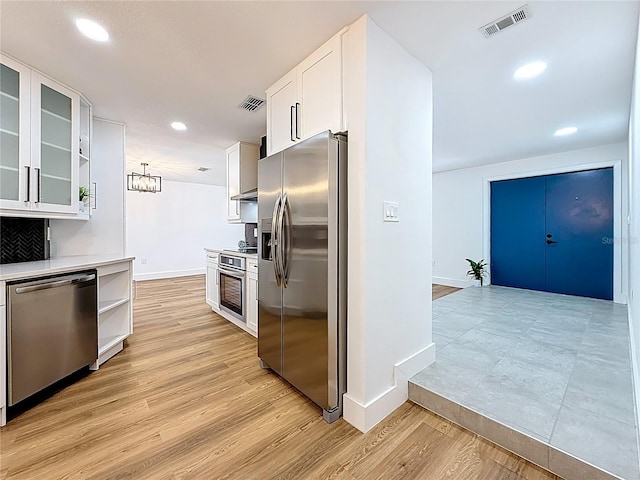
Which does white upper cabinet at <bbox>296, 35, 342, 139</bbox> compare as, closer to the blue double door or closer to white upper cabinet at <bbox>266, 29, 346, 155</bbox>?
white upper cabinet at <bbox>266, 29, 346, 155</bbox>

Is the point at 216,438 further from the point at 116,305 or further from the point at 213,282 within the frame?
the point at 213,282

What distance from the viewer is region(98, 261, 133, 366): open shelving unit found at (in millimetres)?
2623

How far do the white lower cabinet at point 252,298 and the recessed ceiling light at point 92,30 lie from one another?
6.71ft

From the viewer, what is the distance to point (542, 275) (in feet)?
15.7

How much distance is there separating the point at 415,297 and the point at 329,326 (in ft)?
2.42

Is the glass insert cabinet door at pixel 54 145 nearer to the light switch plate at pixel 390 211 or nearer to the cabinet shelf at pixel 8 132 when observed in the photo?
the cabinet shelf at pixel 8 132

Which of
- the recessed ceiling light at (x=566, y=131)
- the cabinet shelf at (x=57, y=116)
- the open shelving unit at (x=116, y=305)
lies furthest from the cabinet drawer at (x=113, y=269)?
the recessed ceiling light at (x=566, y=131)

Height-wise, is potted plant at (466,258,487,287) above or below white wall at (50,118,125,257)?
below

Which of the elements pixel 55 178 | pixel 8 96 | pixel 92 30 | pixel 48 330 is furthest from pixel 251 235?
pixel 92 30

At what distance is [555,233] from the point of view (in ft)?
15.1

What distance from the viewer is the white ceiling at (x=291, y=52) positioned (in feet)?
5.28

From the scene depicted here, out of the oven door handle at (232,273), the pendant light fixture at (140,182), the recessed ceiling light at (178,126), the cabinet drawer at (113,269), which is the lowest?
the oven door handle at (232,273)

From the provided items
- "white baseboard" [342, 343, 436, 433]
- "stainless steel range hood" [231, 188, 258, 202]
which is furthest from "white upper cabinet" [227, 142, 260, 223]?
"white baseboard" [342, 343, 436, 433]

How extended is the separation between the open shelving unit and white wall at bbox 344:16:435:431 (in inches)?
89.9
